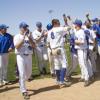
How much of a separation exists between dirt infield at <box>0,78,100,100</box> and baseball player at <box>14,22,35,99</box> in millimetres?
637

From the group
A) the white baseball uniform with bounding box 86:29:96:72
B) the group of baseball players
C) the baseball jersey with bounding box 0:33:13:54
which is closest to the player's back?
the group of baseball players

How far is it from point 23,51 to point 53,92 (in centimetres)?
186

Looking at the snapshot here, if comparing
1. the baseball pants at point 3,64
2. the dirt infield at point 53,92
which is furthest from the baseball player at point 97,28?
the baseball pants at point 3,64

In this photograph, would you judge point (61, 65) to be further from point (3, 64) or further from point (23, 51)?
point (3, 64)

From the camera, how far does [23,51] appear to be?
10.8 m

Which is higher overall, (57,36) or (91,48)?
(57,36)

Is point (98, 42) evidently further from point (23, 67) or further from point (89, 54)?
point (23, 67)

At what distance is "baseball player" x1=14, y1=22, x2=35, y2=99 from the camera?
34.5 ft

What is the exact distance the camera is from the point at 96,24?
14.1m

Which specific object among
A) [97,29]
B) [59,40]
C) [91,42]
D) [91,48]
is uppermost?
[97,29]

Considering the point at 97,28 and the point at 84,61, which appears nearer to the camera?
the point at 84,61

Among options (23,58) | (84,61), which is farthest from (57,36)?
(23,58)

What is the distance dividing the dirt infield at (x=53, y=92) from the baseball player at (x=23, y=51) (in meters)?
0.64

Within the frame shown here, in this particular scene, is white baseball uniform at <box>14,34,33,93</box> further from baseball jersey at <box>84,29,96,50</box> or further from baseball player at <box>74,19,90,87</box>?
baseball jersey at <box>84,29,96,50</box>
